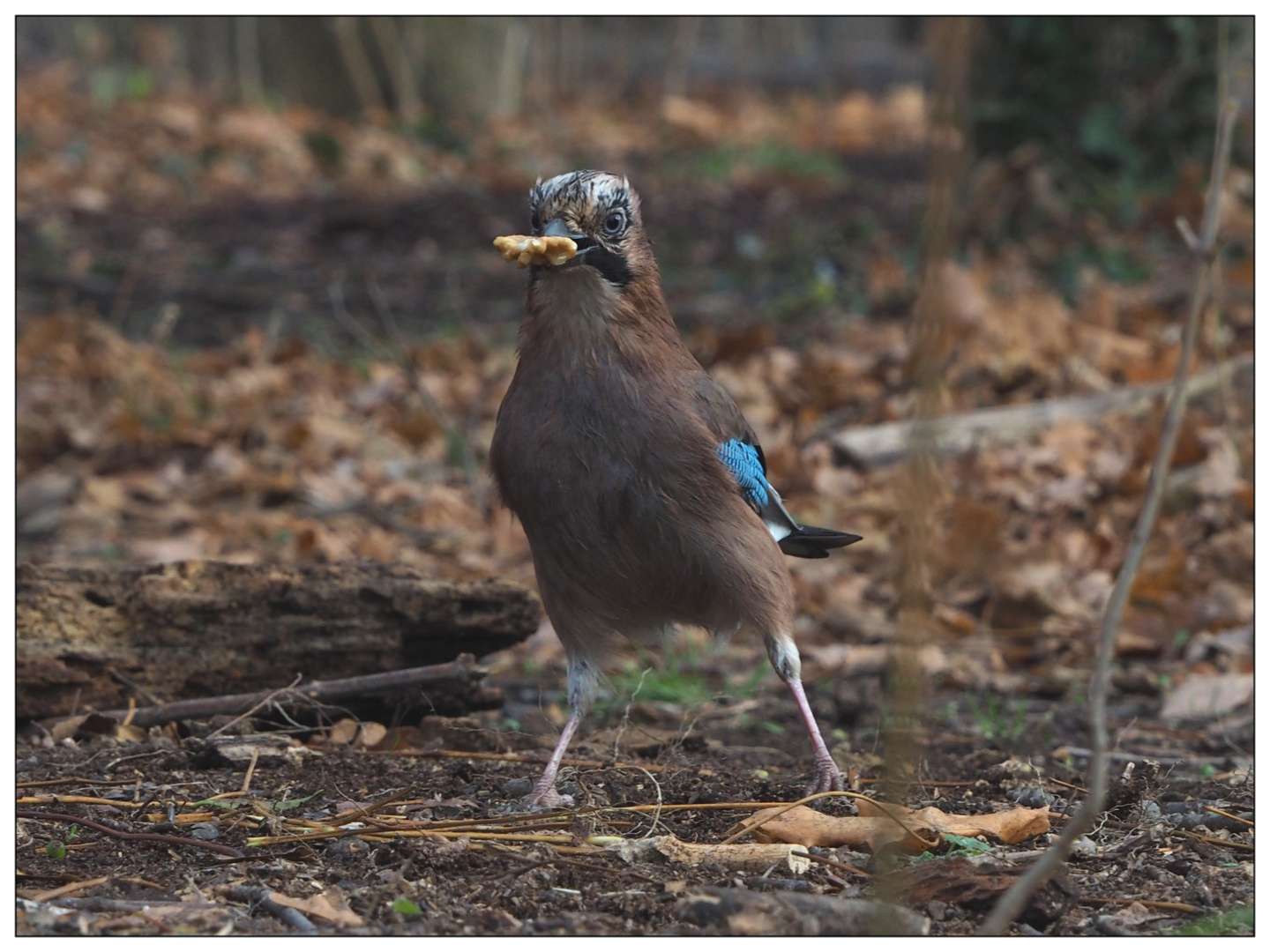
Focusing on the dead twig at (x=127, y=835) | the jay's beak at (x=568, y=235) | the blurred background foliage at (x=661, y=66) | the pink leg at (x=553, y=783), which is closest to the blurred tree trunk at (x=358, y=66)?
the blurred background foliage at (x=661, y=66)

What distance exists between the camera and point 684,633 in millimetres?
5055

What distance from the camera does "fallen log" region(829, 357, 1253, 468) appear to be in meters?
6.07

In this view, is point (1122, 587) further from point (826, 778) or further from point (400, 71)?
point (400, 71)

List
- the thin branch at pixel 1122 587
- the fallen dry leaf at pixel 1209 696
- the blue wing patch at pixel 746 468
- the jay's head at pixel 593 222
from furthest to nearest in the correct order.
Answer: the fallen dry leaf at pixel 1209 696 < the blue wing patch at pixel 746 468 < the jay's head at pixel 593 222 < the thin branch at pixel 1122 587

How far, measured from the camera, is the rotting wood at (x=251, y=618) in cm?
387

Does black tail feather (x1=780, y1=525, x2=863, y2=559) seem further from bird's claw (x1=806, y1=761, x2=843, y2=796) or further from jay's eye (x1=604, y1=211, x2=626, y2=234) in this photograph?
jay's eye (x1=604, y1=211, x2=626, y2=234)

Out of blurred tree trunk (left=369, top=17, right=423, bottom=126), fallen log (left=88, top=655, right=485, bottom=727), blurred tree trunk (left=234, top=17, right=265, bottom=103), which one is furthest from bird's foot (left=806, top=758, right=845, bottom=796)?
blurred tree trunk (left=234, top=17, right=265, bottom=103)

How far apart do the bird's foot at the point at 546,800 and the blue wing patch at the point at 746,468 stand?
85cm

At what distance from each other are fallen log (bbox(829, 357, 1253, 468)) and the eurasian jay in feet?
8.49

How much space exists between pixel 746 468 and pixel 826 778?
0.77 m

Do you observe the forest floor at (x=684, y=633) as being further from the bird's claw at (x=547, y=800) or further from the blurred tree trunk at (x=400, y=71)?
the blurred tree trunk at (x=400, y=71)

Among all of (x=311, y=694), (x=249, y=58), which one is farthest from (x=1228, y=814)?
(x=249, y=58)

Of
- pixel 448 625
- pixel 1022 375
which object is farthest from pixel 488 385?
pixel 448 625

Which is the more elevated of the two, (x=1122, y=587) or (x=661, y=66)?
(x=661, y=66)
